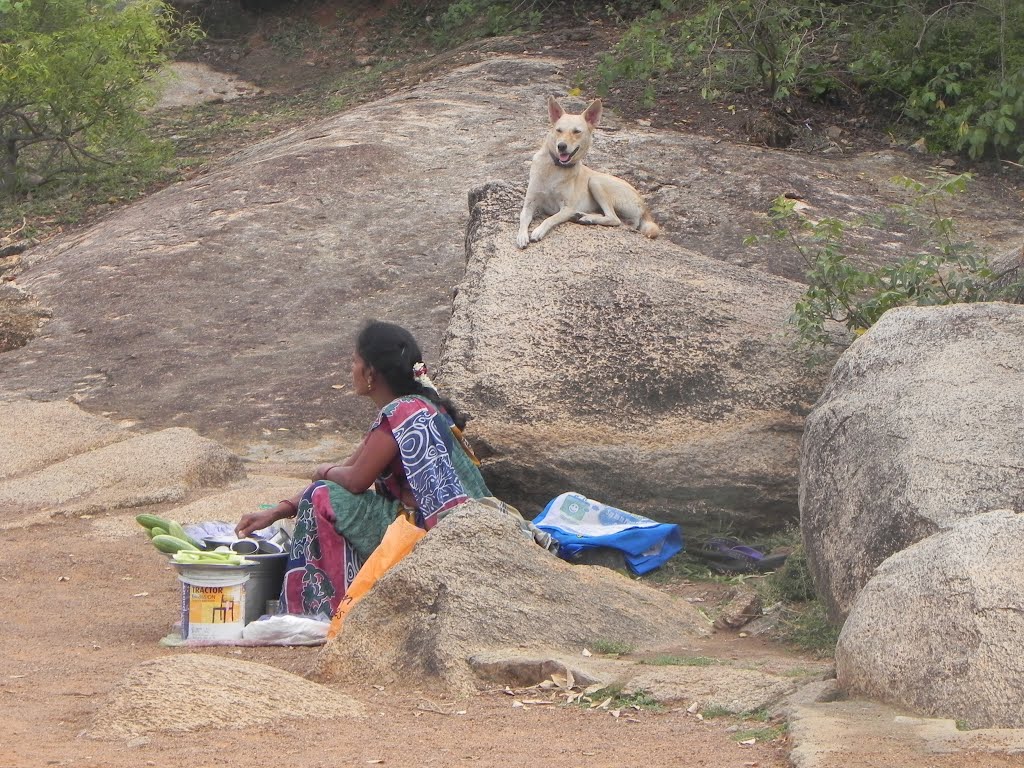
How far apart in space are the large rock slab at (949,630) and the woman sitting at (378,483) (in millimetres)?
2061

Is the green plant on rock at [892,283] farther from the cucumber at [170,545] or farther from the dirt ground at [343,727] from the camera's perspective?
the cucumber at [170,545]

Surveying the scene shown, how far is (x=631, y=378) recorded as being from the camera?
6.98m

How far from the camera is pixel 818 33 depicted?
1434 centimetres

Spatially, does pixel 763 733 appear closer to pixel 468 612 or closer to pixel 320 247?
pixel 468 612

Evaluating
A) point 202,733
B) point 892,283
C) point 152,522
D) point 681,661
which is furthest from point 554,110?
point 202,733

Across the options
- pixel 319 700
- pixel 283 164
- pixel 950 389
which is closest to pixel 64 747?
pixel 319 700

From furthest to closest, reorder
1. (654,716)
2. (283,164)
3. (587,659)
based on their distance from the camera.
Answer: (283,164), (587,659), (654,716)

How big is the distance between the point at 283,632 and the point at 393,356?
4.06 ft

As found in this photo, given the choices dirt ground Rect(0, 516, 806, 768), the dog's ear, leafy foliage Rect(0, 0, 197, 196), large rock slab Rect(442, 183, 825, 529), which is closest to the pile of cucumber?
dirt ground Rect(0, 516, 806, 768)

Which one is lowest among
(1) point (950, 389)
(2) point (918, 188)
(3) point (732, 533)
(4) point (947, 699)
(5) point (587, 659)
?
(3) point (732, 533)

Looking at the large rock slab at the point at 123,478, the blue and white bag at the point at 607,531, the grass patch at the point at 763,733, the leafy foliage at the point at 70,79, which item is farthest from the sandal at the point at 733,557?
the leafy foliage at the point at 70,79

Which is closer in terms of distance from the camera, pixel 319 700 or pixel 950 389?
pixel 319 700

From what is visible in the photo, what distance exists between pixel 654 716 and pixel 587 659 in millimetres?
517

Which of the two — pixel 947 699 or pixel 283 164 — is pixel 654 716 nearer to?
pixel 947 699
